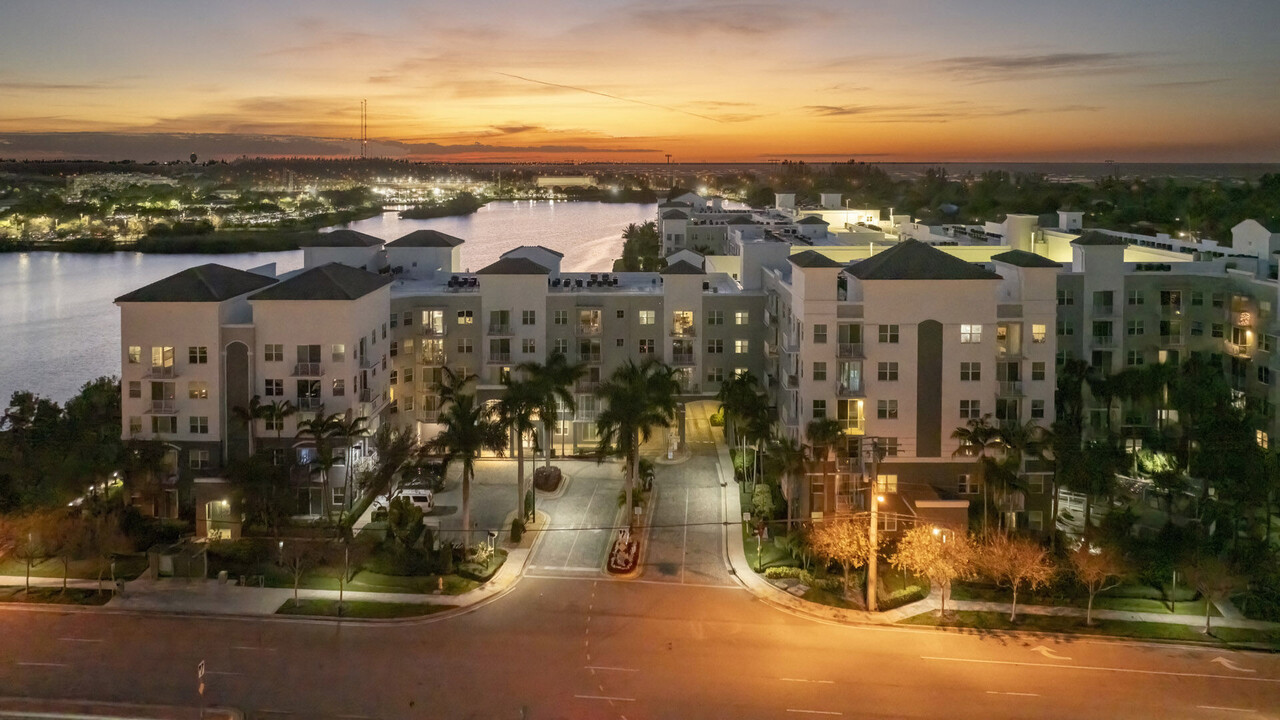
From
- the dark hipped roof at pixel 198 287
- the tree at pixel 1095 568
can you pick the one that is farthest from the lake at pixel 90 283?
the tree at pixel 1095 568

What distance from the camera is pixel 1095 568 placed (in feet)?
82.9

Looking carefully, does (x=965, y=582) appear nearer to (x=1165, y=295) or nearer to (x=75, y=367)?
Answer: (x=1165, y=295)

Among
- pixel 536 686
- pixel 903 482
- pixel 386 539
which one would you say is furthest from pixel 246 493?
pixel 903 482

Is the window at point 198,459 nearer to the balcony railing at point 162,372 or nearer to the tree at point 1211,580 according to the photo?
the balcony railing at point 162,372

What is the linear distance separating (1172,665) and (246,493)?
26.6m

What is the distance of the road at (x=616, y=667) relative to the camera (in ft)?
68.3

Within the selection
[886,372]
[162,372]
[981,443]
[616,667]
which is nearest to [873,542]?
[981,443]

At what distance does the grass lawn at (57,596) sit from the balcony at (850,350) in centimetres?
2331

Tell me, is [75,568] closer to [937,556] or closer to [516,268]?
[516,268]

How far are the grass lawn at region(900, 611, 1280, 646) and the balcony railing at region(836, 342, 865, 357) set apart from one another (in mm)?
9906

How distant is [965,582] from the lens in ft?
91.5

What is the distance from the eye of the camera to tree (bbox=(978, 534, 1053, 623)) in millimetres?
25391

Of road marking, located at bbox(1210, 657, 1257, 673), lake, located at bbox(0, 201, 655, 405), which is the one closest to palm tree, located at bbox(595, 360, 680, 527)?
road marking, located at bbox(1210, 657, 1257, 673)

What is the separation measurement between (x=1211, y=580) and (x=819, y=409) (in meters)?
12.6
